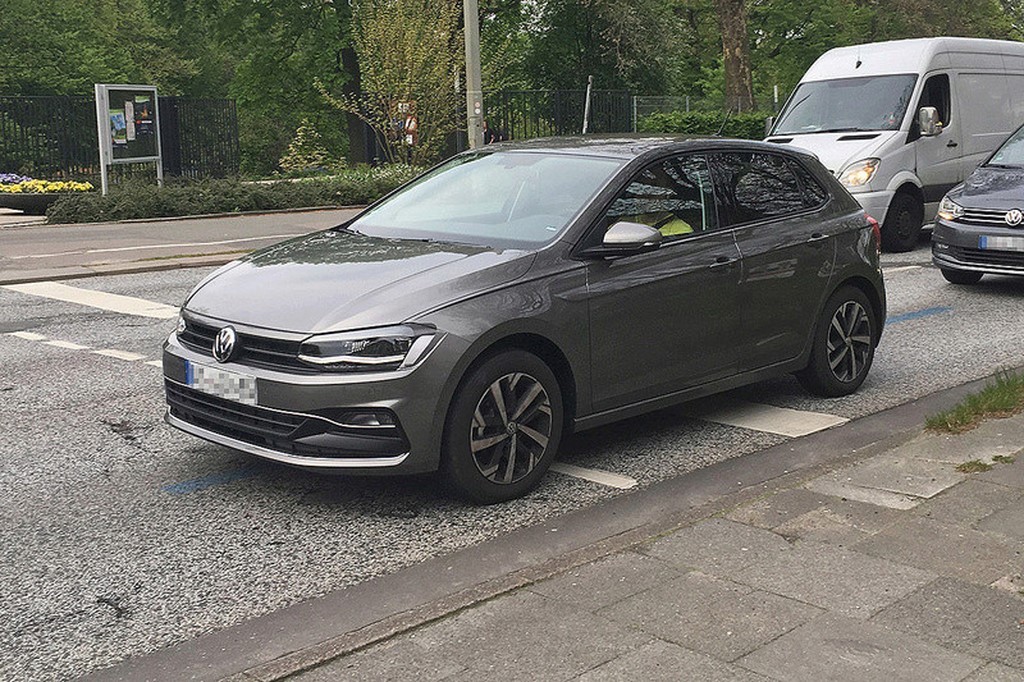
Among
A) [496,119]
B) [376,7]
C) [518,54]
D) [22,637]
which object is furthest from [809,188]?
[518,54]

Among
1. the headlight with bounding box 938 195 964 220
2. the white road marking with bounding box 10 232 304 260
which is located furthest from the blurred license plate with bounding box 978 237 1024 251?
the white road marking with bounding box 10 232 304 260

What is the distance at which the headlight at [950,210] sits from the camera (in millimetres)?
12055

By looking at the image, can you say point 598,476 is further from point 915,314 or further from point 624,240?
point 915,314

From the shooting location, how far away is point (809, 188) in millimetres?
7410

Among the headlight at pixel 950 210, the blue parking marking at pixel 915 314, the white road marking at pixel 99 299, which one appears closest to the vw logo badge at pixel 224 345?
the white road marking at pixel 99 299

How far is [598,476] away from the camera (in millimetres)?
6039

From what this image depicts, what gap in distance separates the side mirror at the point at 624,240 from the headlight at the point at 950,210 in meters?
7.05

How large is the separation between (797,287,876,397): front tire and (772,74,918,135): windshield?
8.34 meters

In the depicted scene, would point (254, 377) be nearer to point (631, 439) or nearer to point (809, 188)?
point (631, 439)

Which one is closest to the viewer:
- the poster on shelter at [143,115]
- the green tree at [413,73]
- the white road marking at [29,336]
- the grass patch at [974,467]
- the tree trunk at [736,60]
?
the grass patch at [974,467]

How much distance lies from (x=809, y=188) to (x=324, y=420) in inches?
140

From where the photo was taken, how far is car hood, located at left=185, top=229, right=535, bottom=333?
17.1 feet

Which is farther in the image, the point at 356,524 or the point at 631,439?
the point at 631,439

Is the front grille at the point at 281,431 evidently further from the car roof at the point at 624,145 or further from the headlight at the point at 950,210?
the headlight at the point at 950,210
